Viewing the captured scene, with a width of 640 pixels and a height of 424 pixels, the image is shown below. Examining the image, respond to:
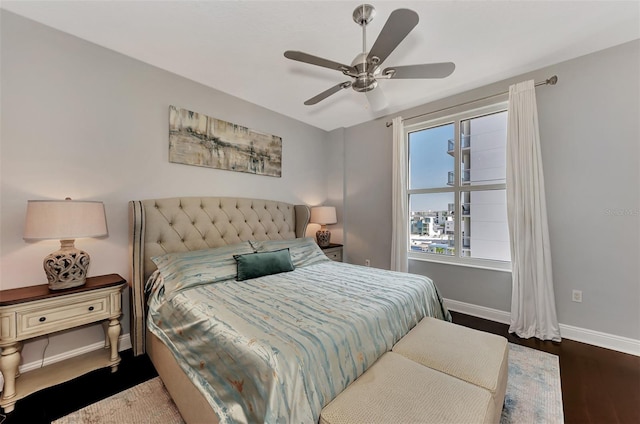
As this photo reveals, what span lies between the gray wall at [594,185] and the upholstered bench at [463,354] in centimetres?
159

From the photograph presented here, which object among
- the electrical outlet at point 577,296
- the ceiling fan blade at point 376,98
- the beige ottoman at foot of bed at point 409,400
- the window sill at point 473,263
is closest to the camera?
the beige ottoman at foot of bed at point 409,400

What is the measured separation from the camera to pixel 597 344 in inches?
87.8

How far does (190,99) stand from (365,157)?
2.44 m

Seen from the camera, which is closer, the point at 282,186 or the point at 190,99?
the point at 190,99

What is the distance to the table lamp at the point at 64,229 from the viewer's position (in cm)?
163

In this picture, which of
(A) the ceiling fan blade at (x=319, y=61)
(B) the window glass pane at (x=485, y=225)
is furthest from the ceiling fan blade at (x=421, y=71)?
(B) the window glass pane at (x=485, y=225)

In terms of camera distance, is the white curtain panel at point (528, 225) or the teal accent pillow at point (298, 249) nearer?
the white curtain panel at point (528, 225)

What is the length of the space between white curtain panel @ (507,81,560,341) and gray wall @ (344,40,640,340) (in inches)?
4.7

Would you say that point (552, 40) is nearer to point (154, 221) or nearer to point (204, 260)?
point (204, 260)

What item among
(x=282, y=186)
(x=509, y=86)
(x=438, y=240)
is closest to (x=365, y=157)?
(x=282, y=186)

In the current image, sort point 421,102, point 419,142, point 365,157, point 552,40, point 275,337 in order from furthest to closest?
point 365,157 < point 419,142 < point 421,102 < point 552,40 < point 275,337

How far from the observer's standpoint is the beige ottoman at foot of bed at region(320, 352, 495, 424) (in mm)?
938

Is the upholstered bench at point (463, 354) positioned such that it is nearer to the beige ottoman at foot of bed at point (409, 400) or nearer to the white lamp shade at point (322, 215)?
the beige ottoman at foot of bed at point (409, 400)

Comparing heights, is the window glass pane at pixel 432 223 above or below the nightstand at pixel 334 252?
above
